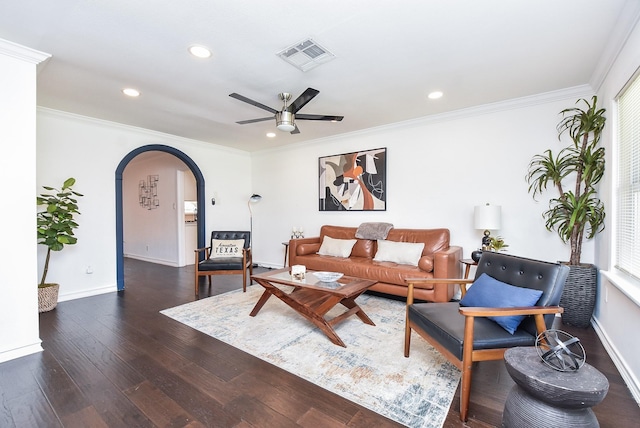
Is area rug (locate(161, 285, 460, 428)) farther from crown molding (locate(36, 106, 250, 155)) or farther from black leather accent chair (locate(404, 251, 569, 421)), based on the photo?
crown molding (locate(36, 106, 250, 155))

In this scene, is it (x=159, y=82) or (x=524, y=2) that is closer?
(x=524, y=2)

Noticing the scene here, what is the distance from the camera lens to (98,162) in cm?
414

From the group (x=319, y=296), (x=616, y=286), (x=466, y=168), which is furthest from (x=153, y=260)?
(x=616, y=286)

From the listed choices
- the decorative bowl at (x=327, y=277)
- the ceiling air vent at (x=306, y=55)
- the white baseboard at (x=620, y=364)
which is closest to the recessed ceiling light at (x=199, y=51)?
the ceiling air vent at (x=306, y=55)

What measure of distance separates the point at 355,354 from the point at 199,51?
2.81 m

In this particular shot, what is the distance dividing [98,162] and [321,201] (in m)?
3.47

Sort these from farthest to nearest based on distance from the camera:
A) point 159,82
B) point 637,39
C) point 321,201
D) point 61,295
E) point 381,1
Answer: point 321,201
point 61,295
point 159,82
point 637,39
point 381,1

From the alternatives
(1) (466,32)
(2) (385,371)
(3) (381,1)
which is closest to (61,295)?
(2) (385,371)

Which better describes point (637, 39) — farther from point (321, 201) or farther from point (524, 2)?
point (321, 201)

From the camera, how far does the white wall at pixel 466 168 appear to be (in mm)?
3373

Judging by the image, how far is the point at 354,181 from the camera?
191 inches

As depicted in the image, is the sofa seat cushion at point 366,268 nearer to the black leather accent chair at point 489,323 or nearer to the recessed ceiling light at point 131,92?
the black leather accent chair at point 489,323

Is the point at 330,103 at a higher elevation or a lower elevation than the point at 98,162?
higher

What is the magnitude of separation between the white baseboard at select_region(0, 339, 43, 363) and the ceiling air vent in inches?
125
